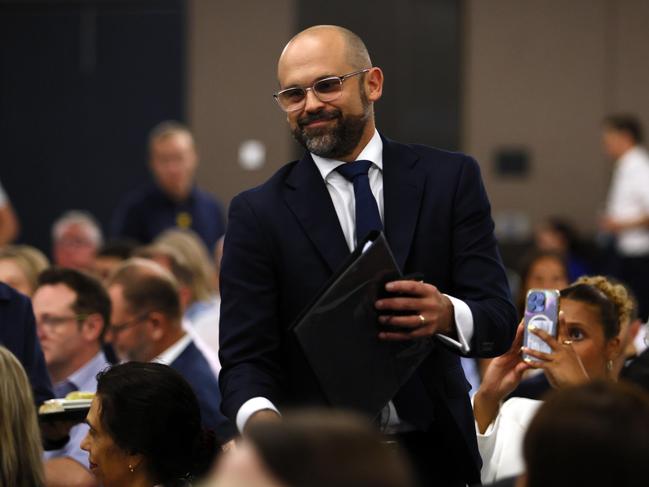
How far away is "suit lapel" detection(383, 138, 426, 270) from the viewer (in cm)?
251

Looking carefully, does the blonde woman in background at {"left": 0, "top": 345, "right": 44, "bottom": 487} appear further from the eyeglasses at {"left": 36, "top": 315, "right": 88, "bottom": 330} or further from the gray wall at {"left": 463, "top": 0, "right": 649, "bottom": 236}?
the gray wall at {"left": 463, "top": 0, "right": 649, "bottom": 236}

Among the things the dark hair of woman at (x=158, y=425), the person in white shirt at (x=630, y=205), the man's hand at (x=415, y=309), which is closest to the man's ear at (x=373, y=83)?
the man's hand at (x=415, y=309)

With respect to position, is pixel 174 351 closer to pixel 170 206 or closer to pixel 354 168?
pixel 354 168

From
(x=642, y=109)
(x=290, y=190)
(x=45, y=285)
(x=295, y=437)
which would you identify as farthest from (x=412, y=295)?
(x=642, y=109)

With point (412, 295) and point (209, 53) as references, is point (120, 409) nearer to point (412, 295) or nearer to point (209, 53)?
point (412, 295)

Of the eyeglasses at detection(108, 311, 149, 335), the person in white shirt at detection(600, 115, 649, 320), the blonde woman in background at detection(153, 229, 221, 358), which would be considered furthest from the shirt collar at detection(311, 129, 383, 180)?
the person in white shirt at detection(600, 115, 649, 320)

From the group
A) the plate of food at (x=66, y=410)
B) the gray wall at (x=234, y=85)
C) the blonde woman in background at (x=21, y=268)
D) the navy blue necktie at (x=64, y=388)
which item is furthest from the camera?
the gray wall at (x=234, y=85)

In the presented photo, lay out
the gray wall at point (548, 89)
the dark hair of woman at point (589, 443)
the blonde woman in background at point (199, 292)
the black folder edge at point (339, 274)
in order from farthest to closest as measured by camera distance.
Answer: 1. the gray wall at point (548, 89)
2. the blonde woman in background at point (199, 292)
3. the black folder edge at point (339, 274)
4. the dark hair of woman at point (589, 443)

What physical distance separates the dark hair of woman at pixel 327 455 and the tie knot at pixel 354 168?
1.26 metres

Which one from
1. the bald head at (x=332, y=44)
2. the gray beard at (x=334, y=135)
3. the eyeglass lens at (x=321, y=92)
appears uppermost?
the bald head at (x=332, y=44)

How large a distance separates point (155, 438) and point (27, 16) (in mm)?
8776

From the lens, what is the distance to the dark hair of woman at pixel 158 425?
9.01 feet

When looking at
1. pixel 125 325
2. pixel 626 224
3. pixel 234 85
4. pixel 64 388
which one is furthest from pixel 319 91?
pixel 234 85

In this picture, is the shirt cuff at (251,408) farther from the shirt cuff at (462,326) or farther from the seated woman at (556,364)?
the seated woman at (556,364)
